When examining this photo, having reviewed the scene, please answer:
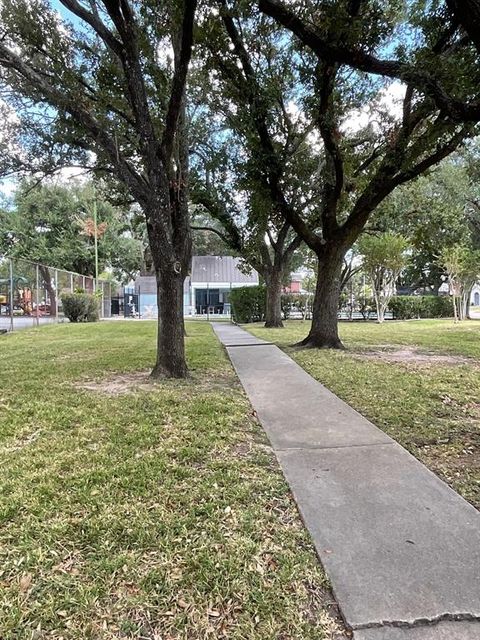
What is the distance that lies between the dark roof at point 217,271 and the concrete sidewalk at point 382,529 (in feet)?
104

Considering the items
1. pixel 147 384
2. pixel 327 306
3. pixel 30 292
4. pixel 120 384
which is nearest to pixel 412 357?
pixel 327 306

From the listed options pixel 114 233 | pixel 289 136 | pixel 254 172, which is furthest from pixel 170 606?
pixel 114 233

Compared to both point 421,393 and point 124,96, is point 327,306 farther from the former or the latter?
point 124,96

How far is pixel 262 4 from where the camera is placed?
14.7 feet

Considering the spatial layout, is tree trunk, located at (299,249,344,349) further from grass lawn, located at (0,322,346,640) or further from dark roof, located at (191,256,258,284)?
dark roof, located at (191,256,258,284)

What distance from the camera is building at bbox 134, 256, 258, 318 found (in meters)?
33.0

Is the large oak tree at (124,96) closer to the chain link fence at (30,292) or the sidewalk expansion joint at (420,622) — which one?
the sidewalk expansion joint at (420,622)

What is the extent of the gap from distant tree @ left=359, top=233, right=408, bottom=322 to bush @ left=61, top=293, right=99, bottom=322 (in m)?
13.2

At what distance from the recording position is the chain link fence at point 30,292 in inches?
525

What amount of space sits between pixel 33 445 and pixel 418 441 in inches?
122

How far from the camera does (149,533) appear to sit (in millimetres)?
2129

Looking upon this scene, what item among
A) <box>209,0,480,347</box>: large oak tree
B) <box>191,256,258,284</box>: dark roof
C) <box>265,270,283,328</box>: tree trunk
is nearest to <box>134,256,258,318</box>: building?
<box>191,256,258,284</box>: dark roof

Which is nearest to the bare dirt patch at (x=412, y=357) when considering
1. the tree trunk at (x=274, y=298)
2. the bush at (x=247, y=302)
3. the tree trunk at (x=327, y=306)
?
the tree trunk at (x=327, y=306)

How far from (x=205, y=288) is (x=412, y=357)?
2716 cm
